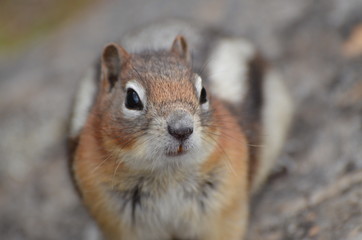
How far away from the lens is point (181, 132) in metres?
3.75

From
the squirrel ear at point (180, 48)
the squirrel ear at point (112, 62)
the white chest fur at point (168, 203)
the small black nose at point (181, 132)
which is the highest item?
the squirrel ear at point (180, 48)

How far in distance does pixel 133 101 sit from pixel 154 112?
28 cm

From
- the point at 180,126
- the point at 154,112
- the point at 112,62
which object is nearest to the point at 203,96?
the point at 154,112

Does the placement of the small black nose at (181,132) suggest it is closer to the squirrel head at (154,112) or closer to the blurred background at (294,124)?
the squirrel head at (154,112)

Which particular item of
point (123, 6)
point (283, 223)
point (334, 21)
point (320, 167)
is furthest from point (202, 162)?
point (123, 6)

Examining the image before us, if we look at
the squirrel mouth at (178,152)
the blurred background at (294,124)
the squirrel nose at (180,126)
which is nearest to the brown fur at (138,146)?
the squirrel nose at (180,126)

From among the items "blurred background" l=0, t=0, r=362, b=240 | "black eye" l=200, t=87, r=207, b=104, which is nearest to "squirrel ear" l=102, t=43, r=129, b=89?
"black eye" l=200, t=87, r=207, b=104

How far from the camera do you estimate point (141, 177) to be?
14.1ft

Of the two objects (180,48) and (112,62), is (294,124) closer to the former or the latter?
Answer: (180,48)

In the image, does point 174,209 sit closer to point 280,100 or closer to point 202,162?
point 202,162

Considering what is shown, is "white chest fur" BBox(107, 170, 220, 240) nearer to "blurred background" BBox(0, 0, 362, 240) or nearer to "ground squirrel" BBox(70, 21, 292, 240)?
"ground squirrel" BBox(70, 21, 292, 240)

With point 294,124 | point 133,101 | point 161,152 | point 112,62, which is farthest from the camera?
point 294,124

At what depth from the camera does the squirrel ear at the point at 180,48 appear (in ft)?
15.6

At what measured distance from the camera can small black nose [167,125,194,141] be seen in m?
3.75
